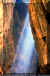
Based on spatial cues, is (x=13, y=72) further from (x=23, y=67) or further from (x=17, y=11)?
(x=17, y=11)

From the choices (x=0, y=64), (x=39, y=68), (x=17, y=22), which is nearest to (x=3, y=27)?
(x=17, y=22)

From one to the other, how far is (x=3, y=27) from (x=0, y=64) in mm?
537

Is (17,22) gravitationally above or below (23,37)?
above

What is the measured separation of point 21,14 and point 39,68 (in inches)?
32.4

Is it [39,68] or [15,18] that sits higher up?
[15,18]

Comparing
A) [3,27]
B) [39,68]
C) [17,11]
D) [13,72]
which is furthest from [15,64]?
[17,11]

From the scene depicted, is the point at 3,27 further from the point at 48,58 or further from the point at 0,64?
the point at 48,58

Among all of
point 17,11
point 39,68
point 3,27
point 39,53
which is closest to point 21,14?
point 17,11

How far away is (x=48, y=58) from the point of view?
3037 mm

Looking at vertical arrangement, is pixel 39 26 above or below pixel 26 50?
above

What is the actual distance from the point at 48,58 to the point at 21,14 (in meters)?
0.75

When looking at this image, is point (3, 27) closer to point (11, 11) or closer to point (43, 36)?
point (11, 11)

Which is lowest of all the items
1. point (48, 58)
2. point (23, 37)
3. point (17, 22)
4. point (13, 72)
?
point (13, 72)

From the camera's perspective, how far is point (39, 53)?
10.1ft
